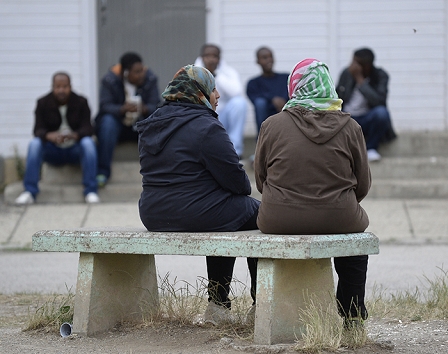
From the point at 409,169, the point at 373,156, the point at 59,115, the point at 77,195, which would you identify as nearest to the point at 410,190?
the point at 409,169

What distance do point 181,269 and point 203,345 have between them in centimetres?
252

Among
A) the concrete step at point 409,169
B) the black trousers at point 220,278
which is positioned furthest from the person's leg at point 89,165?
the black trousers at point 220,278

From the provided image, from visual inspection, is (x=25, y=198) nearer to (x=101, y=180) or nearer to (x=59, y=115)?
(x=101, y=180)

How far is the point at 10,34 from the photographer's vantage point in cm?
1021

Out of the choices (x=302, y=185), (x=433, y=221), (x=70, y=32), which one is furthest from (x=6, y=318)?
(x=70, y=32)

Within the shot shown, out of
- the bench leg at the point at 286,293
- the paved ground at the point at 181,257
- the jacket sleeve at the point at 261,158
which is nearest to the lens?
the bench leg at the point at 286,293

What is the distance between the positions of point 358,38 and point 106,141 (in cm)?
342

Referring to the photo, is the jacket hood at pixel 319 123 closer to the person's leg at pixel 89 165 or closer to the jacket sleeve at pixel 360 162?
the jacket sleeve at pixel 360 162

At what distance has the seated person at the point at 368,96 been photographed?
9.20 meters

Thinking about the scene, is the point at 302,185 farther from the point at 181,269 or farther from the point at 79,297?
the point at 181,269

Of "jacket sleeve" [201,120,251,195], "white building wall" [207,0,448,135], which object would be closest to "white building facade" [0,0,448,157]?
"white building wall" [207,0,448,135]

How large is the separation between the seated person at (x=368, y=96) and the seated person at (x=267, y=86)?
678 mm

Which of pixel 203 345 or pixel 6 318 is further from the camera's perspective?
pixel 6 318

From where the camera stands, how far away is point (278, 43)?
10.2 metres
